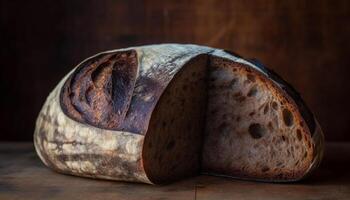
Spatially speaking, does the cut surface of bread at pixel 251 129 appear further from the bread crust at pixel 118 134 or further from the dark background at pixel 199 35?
the dark background at pixel 199 35

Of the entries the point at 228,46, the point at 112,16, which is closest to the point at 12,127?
the point at 112,16

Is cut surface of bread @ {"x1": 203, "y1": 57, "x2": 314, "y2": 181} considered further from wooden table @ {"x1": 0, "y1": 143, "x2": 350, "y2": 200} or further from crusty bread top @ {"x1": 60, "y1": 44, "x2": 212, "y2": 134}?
crusty bread top @ {"x1": 60, "y1": 44, "x2": 212, "y2": 134}

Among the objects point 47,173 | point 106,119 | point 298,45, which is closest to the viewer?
point 106,119

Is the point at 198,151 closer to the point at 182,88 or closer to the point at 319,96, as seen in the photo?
the point at 182,88

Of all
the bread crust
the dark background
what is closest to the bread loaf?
the bread crust

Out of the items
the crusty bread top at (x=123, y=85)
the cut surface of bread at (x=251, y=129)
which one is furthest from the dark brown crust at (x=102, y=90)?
the cut surface of bread at (x=251, y=129)

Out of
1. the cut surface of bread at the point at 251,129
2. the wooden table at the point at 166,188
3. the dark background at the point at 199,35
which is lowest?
the wooden table at the point at 166,188
